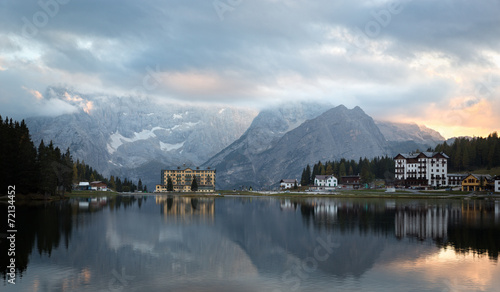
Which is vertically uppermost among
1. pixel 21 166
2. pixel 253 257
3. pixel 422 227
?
pixel 21 166

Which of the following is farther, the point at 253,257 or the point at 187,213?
the point at 187,213

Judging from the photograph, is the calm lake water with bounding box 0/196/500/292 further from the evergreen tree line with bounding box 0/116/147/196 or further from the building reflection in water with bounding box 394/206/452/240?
the evergreen tree line with bounding box 0/116/147/196

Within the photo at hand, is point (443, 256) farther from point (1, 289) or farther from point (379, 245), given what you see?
point (1, 289)

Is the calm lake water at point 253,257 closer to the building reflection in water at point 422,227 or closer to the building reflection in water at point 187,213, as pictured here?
the building reflection in water at point 422,227

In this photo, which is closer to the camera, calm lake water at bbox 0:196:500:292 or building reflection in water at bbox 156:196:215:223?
calm lake water at bbox 0:196:500:292

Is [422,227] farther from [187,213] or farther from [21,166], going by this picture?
[21,166]

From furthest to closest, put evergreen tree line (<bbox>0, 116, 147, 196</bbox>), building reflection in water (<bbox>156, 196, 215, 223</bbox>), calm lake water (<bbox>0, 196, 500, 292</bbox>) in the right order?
evergreen tree line (<bbox>0, 116, 147, 196</bbox>), building reflection in water (<bbox>156, 196, 215, 223</bbox>), calm lake water (<bbox>0, 196, 500, 292</bbox>)

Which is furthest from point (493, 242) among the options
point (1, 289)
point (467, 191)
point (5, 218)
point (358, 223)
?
point (467, 191)

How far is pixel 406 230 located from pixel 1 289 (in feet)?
160

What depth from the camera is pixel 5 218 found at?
64.6 meters

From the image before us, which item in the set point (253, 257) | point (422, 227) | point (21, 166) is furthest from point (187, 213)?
point (253, 257)

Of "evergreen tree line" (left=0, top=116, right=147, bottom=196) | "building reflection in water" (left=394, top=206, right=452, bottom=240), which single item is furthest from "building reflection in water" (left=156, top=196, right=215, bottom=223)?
"evergreen tree line" (left=0, top=116, right=147, bottom=196)

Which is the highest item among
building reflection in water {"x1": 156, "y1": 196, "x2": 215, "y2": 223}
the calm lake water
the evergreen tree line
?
the evergreen tree line

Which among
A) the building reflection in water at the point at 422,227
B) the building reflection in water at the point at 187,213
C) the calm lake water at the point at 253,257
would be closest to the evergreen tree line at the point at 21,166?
the building reflection in water at the point at 187,213
